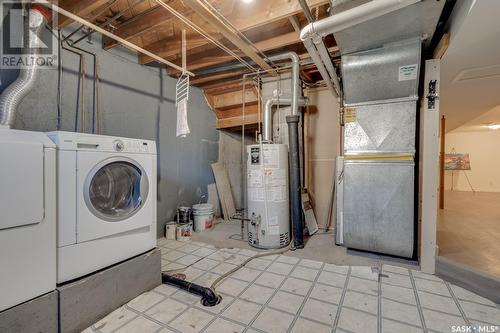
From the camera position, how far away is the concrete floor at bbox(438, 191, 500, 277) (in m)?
2.12

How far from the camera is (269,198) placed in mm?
2695

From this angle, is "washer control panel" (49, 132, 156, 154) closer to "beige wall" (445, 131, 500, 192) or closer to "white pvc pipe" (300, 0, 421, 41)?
"white pvc pipe" (300, 0, 421, 41)

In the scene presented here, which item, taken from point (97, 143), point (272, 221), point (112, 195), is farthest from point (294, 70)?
point (112, 195)

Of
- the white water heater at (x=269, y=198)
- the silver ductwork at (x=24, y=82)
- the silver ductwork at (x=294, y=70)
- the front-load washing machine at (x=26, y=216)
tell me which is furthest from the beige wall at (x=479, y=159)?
the silver ductwork at (x=24, y=82)

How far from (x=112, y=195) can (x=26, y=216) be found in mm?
672

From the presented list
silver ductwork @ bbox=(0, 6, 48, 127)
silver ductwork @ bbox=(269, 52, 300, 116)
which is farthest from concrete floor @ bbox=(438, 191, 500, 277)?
silver ductwork @ bbox=(0, 6, 48, 127)

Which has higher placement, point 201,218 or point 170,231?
point 201,218

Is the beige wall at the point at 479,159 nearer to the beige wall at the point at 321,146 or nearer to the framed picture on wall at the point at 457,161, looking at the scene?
the framed picture on wall at the point at 457,161

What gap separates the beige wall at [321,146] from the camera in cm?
350

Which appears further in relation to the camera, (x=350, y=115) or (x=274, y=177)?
(x=274, y=177)

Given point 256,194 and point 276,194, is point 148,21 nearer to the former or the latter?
point 256,194

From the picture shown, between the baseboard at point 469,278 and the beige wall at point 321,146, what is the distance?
152 cm

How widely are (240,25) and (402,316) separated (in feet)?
8.43

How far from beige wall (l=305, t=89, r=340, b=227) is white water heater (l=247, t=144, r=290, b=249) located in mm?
1005
